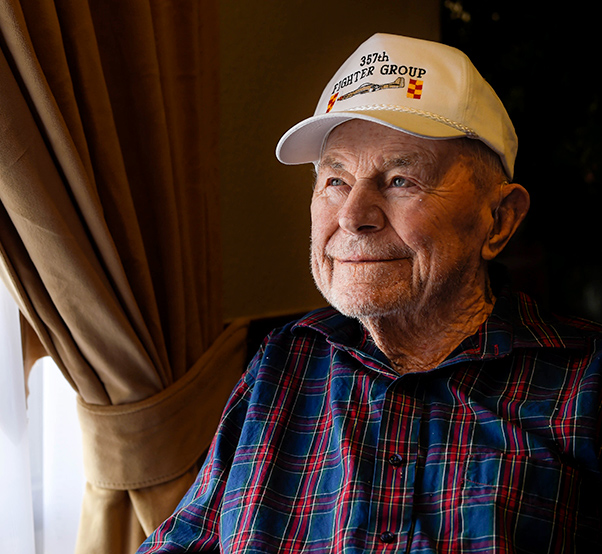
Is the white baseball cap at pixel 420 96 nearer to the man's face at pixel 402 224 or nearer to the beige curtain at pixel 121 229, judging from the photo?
the man's face at pixel 402 224

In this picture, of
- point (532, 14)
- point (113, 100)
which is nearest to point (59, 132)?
point (113, 100)

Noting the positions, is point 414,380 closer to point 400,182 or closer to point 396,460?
point 396,460

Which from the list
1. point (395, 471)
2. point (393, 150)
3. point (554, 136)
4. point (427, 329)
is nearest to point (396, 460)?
point (395, 471)

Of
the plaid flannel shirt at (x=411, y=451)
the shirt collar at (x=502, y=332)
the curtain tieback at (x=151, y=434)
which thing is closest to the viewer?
the plaid flannel shirt at (x=411, y=451)

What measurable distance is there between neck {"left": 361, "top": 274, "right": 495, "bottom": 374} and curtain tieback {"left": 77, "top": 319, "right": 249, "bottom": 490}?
1.73 feet

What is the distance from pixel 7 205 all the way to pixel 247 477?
0.67 meters

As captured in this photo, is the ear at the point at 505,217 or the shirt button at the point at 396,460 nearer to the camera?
the shirt button at the point at 396,460

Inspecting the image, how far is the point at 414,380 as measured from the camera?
125cm

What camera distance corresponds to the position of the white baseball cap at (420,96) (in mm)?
1198

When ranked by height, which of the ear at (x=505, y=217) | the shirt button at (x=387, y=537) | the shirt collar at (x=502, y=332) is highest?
the ear at (x=505, y=217)

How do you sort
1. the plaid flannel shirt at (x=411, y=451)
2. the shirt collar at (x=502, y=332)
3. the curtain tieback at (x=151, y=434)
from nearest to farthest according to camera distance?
the plaid flannel shirt at (x=411, y=451), the shirt collar at (x=502, y=332), the curtain tieback at (x=151, y=434)

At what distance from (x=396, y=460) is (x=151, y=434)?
0.62 meters

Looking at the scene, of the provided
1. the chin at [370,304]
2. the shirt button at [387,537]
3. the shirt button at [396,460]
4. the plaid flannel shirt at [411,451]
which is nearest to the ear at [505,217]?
the plaid flannel shirt at [411,451]

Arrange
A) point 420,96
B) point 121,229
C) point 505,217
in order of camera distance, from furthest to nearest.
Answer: point 121,229 < point 505,217 < point 420,96
